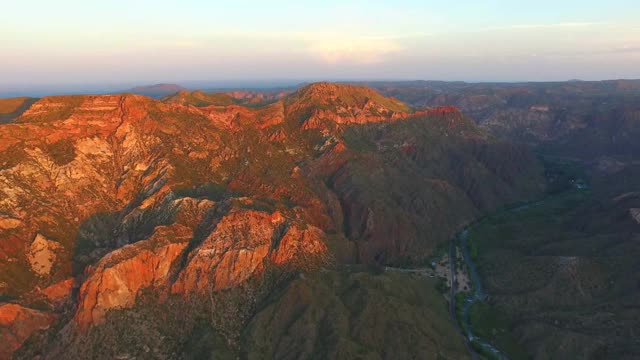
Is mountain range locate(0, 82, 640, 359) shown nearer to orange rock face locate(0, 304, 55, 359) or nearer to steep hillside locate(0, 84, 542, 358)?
orange rock face locate(0, 304, 55, 359)

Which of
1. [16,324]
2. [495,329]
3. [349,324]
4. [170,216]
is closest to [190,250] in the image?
[170,216]

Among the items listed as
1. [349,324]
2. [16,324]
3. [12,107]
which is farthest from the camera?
[12,107]

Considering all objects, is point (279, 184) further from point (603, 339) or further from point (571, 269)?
A: point (603, 339)

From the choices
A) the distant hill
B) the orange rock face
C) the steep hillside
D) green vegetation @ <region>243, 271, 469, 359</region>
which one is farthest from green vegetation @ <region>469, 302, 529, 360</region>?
the distant hill

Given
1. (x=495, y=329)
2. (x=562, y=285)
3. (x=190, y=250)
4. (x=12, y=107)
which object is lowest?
(x=495, y=329)

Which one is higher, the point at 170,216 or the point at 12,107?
the point at 12,107

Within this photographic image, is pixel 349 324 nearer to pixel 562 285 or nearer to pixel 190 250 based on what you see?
pixel 190 250
